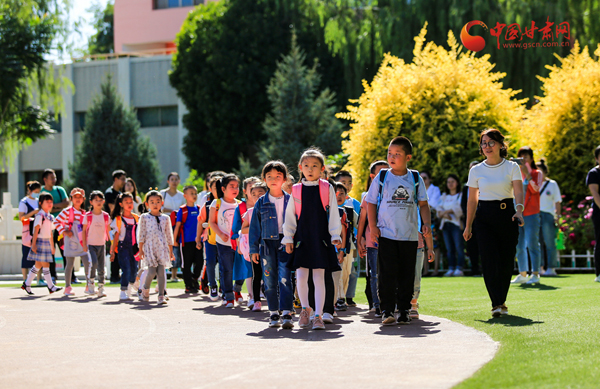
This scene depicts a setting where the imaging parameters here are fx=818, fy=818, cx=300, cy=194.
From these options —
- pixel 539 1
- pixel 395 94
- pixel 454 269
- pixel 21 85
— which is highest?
pixel 539 1

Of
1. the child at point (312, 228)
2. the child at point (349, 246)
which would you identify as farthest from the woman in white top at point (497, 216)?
the child at point (349, 246)

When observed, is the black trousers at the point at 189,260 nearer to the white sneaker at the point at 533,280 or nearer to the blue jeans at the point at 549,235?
the white sneaker at the point at 533,280

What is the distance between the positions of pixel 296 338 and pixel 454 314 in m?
2.30

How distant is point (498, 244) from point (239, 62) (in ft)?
110

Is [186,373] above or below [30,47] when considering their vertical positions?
below

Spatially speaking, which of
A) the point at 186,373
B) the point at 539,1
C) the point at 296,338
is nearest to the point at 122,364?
the point at 186,373

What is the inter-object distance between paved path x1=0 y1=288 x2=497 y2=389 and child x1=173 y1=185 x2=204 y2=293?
3.65 meters

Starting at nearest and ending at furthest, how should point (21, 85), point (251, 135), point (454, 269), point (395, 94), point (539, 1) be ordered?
point (454, 269), point (395, 94), point (539, 1), point (21, 85), point (251, 135)

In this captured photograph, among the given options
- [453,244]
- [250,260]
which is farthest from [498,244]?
[453,244]

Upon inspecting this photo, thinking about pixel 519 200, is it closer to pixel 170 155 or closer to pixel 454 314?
pixel 454 314

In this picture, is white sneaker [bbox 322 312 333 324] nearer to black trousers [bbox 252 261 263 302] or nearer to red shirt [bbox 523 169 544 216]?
black trousers [bbox 252 261 263 302]

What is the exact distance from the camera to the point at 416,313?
8.64 m

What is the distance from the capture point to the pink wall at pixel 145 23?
54.1m

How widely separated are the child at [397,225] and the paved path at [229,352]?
1.17 ft
